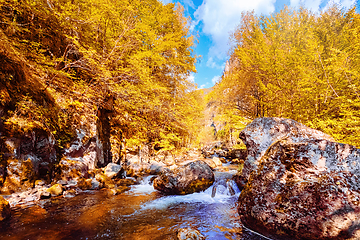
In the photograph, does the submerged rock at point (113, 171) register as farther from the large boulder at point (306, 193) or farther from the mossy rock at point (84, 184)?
the large boulder at point (306, 193)

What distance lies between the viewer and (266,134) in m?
5.48

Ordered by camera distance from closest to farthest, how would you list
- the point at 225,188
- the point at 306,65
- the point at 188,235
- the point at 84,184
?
the point at 188,235 → the point at 84,184 → the point at 225,188 → the point at 306,65

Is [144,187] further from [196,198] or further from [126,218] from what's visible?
[126,218]

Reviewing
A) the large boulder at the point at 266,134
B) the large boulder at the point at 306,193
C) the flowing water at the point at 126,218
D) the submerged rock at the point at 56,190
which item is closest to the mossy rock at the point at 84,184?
the flowing water at the point at 126,218

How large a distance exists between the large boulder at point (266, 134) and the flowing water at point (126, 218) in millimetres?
1684

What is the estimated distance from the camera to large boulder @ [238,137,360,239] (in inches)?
87.3

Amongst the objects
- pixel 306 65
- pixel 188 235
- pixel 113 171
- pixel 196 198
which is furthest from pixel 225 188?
pixel 306 65

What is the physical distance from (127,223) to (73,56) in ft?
30.1

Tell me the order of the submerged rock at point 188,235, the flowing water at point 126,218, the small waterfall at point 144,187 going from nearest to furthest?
the submerged rock at point 188,235
the flowing water at point 126,218
the small waterfall at point 144,187

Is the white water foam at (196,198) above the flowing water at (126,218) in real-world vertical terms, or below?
below

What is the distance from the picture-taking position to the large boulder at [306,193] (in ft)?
7.27

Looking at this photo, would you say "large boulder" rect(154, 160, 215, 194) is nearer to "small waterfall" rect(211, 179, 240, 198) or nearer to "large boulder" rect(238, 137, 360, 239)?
"small waterfall" rect(211, 179, 240, 198)

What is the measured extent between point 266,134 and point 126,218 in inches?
217

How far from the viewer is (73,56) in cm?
821
